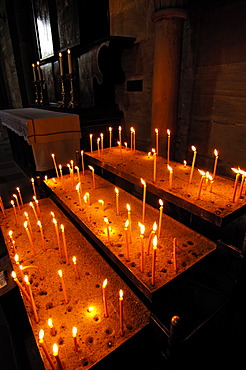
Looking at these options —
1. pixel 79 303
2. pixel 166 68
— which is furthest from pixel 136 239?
pixel 166 68

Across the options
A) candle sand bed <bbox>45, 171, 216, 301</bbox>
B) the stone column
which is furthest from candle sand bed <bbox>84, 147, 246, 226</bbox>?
the stone column

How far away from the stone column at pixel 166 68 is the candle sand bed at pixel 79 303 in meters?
2.77

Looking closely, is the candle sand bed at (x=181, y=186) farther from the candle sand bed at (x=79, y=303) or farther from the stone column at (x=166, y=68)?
the candle sand bed at (x=79, y=303)

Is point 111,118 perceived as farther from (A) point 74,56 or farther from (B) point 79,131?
(A) point 74,56

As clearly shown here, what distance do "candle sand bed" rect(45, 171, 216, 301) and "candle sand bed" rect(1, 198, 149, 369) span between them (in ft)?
0.89

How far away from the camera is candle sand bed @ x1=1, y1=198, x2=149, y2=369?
73.6 inches

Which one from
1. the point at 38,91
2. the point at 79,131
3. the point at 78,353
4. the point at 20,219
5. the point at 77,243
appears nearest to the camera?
the point at 78,353

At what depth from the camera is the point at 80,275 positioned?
2617 mm

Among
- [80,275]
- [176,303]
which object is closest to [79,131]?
[80,275]

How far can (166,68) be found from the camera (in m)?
4.12

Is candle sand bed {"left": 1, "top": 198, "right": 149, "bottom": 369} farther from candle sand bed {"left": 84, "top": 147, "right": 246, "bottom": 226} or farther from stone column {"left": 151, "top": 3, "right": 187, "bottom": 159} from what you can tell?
stone column {"left": 151, "top": 3, "right": 187, "bottom": 159}

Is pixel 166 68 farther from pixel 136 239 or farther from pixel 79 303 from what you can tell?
pixel 79 303

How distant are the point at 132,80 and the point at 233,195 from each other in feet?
13.5

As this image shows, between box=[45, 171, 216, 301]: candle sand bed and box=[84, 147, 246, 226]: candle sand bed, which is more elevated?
box=[84, 147, 246, 226]: candle sand bed
